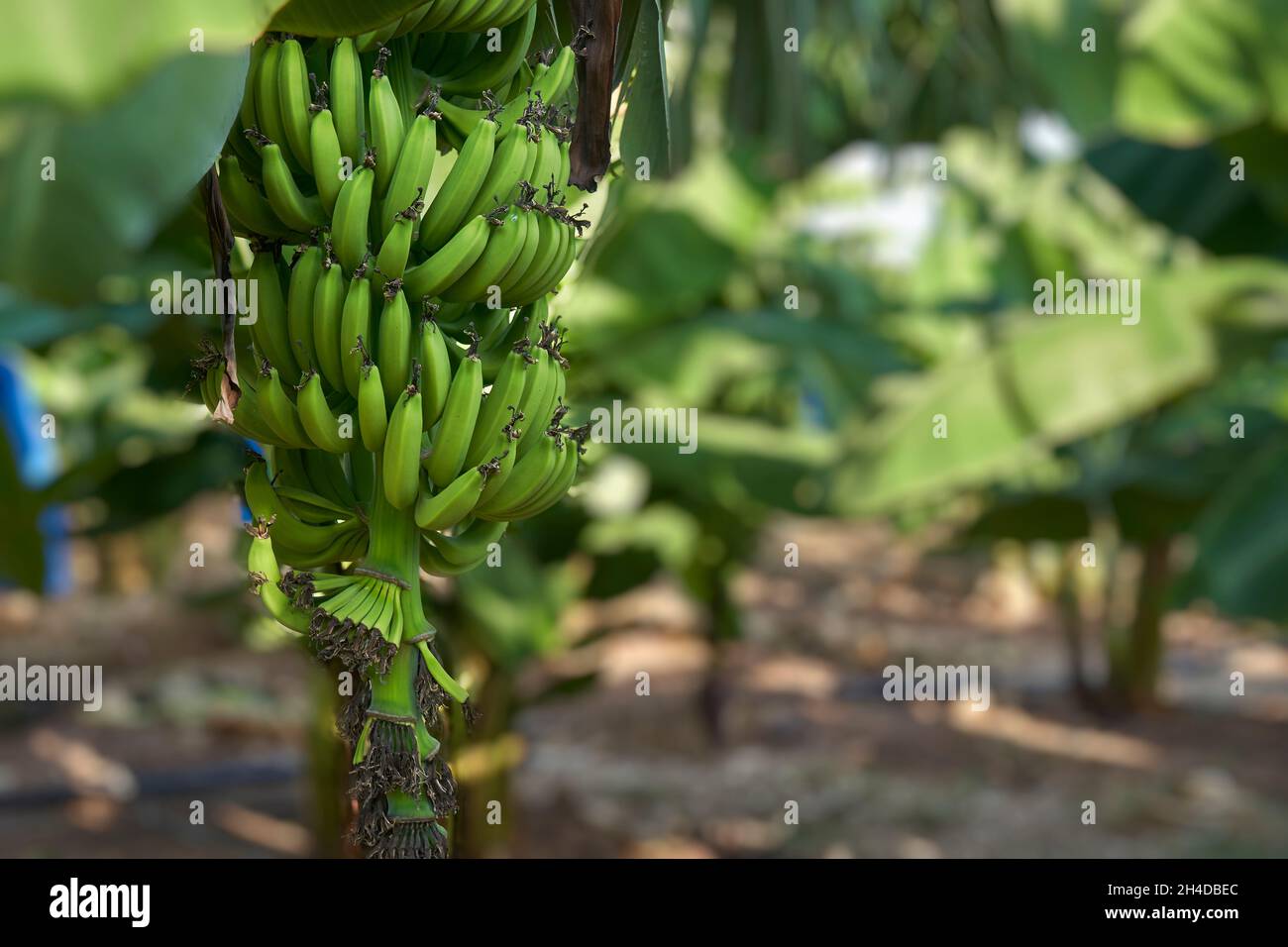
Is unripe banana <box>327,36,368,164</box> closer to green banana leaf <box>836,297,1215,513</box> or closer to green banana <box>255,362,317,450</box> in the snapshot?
green banana <box>255,362,317,450</box>

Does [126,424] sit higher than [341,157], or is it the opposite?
[126,424]

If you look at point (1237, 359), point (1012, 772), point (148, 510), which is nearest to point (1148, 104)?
point (1237, 359)

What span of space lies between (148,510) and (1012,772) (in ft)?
11.1

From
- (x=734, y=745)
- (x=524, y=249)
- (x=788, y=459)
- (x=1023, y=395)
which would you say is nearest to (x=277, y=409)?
(x=524, y=249)

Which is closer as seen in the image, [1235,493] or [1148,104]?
[1148,104]

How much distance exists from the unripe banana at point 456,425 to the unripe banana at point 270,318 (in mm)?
70

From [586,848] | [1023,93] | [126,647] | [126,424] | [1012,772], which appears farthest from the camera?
[126,647]

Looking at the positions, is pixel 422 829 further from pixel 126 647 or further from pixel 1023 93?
pixel 126 647

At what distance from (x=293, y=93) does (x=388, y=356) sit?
120 mm

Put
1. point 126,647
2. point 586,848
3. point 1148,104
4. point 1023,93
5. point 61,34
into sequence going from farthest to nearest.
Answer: point 126,647, point 586,848, point 1023,93, point 1148,104, point 61,34

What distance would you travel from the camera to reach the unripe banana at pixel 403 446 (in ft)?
1.47
